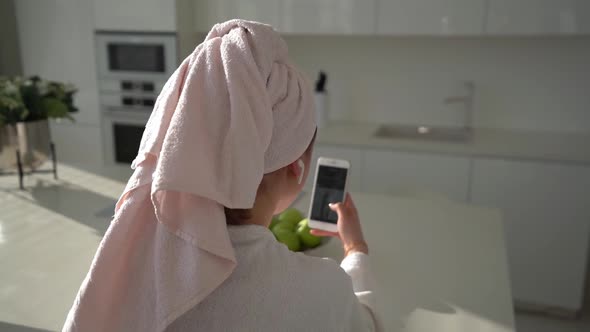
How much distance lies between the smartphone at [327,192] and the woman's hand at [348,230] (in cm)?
2

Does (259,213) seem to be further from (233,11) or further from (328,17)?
(233,11)

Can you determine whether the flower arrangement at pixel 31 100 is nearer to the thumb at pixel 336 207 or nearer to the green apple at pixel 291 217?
the green apple at pixel 291 217

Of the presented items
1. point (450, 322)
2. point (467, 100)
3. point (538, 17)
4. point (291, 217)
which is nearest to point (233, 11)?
point (467, 100)

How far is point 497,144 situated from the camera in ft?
8.38

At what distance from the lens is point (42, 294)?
41.4 inches

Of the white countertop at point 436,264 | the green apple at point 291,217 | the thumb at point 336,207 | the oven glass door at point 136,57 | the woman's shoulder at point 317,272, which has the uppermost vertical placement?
the oven glass door at point 136,57

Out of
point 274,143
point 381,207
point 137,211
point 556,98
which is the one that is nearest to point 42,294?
point 137,211

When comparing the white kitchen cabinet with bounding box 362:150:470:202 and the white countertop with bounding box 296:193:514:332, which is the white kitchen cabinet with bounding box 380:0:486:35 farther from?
the white countertop with bounding box 296:193:514:332

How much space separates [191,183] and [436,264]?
0.77m

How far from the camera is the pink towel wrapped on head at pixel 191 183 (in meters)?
0.66

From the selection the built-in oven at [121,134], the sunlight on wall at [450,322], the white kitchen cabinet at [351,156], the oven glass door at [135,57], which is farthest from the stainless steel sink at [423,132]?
the sunlight on wall at [450,322]

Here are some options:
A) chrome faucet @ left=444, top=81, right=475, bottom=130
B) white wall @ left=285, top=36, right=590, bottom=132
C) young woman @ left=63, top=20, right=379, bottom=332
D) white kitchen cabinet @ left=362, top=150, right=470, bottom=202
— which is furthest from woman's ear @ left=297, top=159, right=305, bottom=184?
white wall @ left=285, top=36, right=590, bottom=132

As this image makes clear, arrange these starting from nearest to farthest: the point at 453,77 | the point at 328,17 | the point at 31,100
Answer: the point at 31,100 → the point at 328,17 → the point at 453,77

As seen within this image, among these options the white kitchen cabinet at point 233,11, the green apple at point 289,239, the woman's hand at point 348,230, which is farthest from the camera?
the white kitchen cabinet at point 233,11
